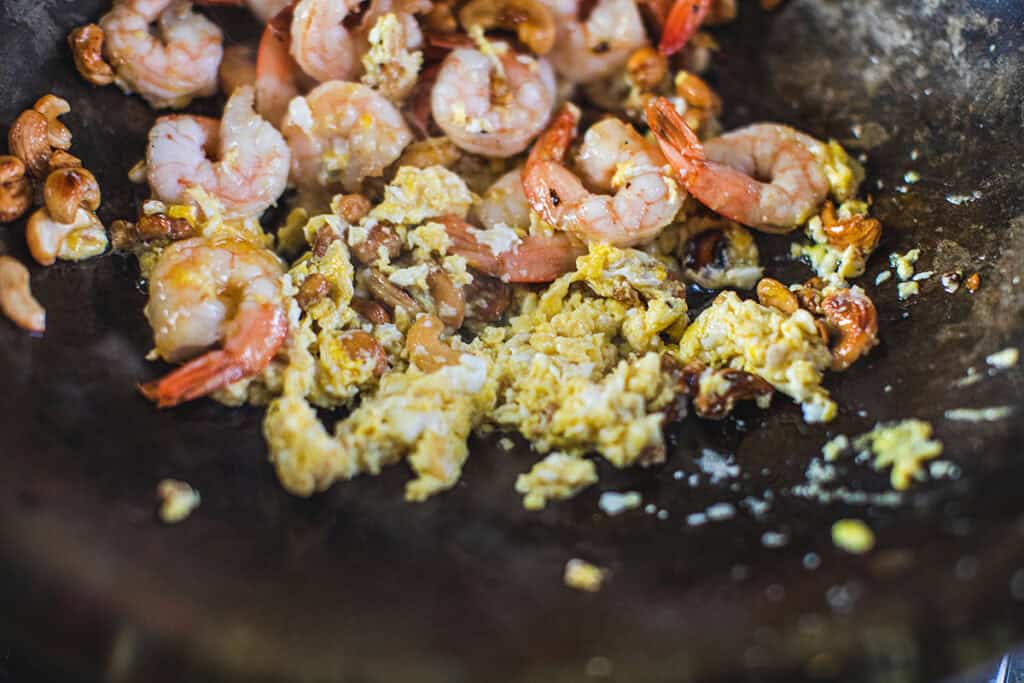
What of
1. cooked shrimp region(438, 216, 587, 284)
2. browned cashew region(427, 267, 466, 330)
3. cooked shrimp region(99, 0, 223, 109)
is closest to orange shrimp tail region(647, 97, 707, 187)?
cooked shrimp region(438, 216, 587, 284)

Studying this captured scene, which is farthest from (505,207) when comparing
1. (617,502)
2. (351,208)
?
(617,502)

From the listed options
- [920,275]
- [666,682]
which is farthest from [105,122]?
[920,275]

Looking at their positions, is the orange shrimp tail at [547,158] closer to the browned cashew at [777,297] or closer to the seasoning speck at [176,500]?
the browned cashew at [777,297]

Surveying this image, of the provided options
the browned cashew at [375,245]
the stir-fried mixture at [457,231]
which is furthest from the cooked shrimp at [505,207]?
the browned cashew at [375,245]

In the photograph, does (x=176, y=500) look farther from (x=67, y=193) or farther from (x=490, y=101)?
(x=490, y=101)

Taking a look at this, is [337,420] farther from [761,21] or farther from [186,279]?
[761,21]

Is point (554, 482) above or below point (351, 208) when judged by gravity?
below

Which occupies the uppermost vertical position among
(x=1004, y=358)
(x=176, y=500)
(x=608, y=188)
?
(x=1004, y=358)
